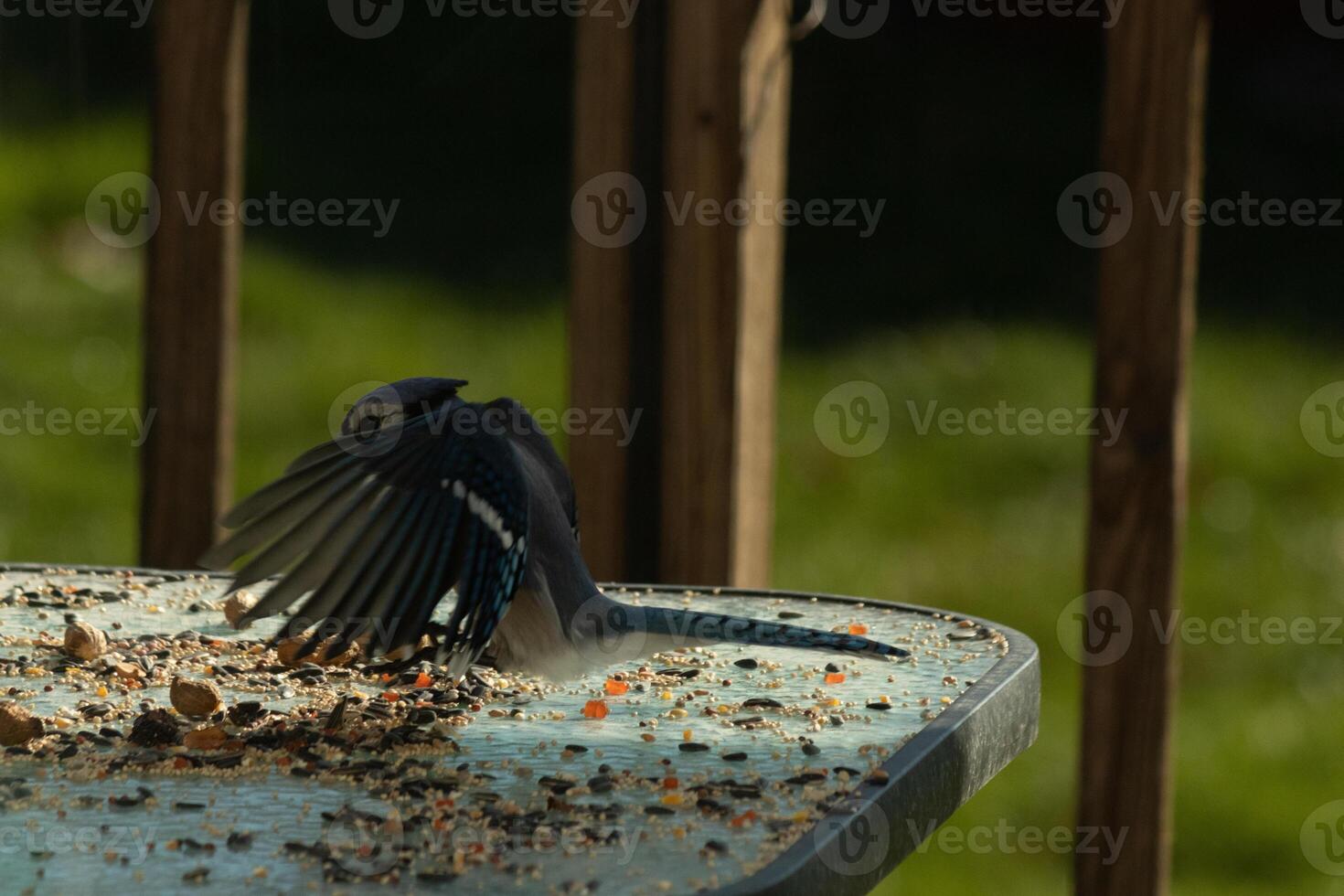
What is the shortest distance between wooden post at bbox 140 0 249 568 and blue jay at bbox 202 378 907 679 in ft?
2.88

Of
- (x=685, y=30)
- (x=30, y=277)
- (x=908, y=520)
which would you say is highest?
(x=685, y=30)

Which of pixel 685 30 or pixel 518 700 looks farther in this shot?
pixel 685 30

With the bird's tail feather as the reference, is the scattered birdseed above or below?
below

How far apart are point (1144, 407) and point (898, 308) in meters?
3.22

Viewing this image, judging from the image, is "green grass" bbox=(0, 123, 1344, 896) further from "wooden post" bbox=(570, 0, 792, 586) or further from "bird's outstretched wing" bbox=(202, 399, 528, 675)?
"bird's outstretched wing" bbox=(202, 399, 528, 675)

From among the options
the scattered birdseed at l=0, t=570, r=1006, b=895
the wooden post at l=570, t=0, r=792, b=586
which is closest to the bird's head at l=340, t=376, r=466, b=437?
the scattered birdseed at l=0, t=570, r=1006, b=895

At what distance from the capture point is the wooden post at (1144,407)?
7.69 feet

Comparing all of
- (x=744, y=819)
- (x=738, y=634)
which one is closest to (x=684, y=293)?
(x=738, y=634)

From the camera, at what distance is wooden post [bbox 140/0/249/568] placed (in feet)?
8.87

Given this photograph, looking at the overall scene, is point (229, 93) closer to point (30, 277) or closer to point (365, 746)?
point (365, 746)

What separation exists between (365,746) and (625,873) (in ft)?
1.49

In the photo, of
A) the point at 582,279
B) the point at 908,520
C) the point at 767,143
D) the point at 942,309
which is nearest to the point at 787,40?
the point at 767,143

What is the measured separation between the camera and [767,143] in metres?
2.64

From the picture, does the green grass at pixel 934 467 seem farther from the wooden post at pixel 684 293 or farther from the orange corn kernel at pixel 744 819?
the orange corn kernel at pixel 744 819
